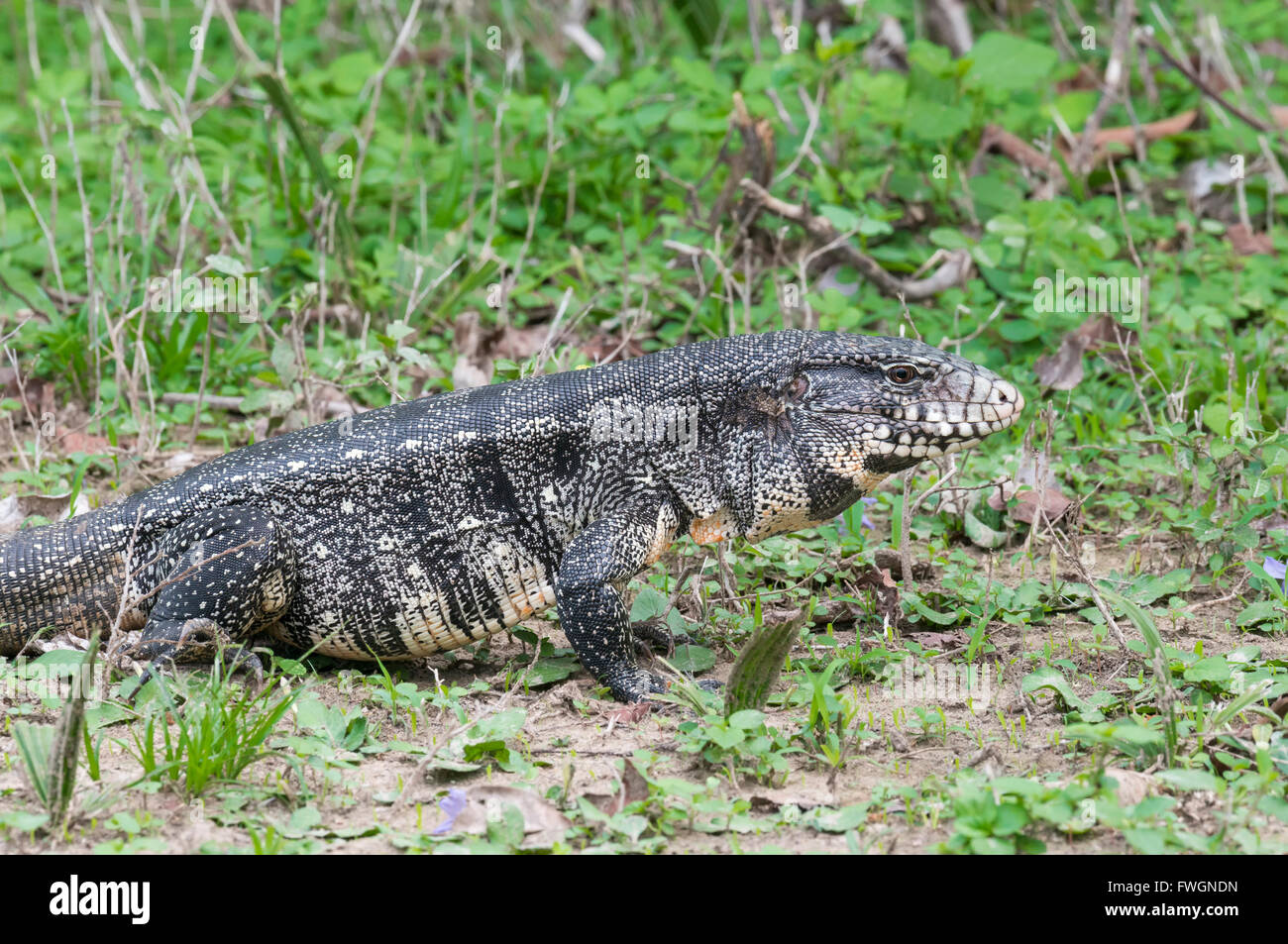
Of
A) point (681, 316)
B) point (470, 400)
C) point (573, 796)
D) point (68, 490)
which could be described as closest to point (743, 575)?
point (470, 400)

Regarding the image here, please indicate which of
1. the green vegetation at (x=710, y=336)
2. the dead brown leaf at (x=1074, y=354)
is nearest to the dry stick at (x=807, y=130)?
the green vegetation at (x=710, y=336)

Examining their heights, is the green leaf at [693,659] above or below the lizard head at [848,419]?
below

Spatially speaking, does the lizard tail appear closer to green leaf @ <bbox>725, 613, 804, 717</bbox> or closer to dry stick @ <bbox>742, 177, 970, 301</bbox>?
green leaf @ <bbox>725, 613, 804, 717</bbox>

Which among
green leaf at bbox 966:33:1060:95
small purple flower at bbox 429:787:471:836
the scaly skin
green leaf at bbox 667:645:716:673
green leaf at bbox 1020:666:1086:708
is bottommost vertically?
green leaf at bbox 667:645:716:673

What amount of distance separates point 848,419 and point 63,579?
3.28 m

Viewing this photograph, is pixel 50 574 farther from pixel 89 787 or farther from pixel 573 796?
pixel 573 796

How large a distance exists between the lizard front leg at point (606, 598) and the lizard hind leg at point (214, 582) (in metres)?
1.18

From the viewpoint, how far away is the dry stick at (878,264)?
9.20m

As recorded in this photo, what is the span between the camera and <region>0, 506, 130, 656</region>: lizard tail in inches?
229

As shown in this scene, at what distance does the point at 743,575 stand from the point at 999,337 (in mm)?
3058

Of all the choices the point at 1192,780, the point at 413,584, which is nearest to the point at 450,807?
the point at 413,584

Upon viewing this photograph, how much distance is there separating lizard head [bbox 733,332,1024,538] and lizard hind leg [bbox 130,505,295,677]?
6.35 ft

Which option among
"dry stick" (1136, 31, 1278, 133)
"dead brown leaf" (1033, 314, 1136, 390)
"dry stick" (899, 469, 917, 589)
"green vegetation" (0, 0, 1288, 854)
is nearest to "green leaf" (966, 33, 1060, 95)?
"green vegetation" (0, 0, 1288, 854)

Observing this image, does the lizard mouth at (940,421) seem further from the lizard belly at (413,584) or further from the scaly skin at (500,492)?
the lizard belly at (413,584)
